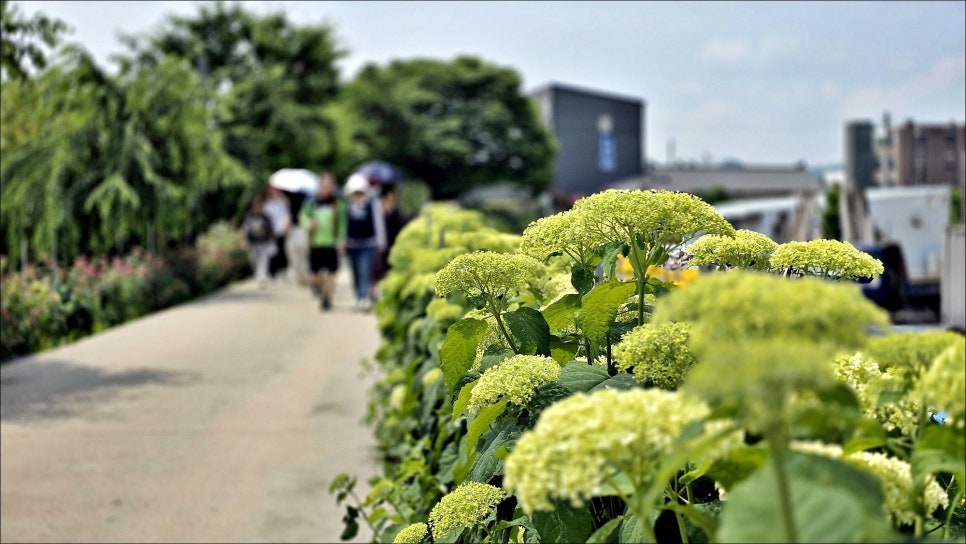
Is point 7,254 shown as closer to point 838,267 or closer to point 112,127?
point 112,127

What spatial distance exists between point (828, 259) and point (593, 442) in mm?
1058

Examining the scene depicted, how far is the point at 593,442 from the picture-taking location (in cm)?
135

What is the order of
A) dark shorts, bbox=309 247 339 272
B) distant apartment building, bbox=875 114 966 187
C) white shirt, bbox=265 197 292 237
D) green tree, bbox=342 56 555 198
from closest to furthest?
dark shorts, bbox=309 247 339 272 → white shirt, bbox=265 197 292 237 → distant apartment building, bbox=875 114 966 187 → green tree, bbox=342 56 555 198

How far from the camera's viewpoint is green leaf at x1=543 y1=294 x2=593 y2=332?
8.88ft

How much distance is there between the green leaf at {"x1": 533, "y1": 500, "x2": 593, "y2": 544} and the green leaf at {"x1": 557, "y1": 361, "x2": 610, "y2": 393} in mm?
289

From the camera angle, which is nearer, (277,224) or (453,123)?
(277,224)

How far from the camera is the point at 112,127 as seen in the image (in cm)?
1664

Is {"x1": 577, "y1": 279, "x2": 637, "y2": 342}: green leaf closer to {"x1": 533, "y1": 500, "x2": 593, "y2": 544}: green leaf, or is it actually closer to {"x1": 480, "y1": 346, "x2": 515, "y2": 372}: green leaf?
Result: {"x1": 480, "y1": 346, "x2": 515, "y2": 372}: green leaf

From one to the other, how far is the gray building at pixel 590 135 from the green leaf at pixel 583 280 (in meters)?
103

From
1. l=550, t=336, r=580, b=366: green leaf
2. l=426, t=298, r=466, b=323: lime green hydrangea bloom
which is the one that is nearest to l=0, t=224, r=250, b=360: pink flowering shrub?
l=426, t=298, r=466, b=323: lime green hydrangea bloom

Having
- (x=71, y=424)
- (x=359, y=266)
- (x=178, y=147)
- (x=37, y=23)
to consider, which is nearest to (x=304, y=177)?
(x=178, y=147)

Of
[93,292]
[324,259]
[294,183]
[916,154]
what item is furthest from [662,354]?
[294,183]

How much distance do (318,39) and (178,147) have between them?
36011 millimetres

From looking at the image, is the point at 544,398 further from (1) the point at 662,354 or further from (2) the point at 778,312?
(2) the point at 778,312
